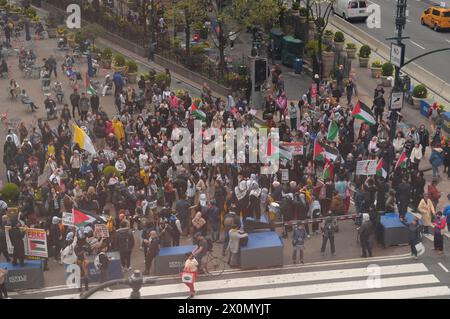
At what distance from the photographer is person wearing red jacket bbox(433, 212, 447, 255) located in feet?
80.5

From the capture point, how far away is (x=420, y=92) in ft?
126

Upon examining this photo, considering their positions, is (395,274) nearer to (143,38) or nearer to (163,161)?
(163,161)

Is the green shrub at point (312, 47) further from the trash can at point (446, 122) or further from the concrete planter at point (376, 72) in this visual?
the trash can at point (446, 122)

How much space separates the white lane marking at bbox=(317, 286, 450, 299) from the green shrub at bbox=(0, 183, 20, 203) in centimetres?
1107

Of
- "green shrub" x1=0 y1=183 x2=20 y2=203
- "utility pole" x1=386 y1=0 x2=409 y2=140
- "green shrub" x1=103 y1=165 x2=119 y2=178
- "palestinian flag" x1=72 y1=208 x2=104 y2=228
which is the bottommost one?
"green shrub" x1=0 y1=183 x2=20 y2=203

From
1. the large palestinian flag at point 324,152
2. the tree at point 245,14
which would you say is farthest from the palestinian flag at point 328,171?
the tree at point 245,14

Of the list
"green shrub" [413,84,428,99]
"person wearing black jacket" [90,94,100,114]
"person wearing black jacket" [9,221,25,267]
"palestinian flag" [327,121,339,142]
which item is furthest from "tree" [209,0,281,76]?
"person wearing black jacket" [9,221,25,267]

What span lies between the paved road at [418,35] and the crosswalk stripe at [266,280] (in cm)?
1975

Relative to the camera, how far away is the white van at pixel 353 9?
52.4m

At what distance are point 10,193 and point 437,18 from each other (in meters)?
32.1

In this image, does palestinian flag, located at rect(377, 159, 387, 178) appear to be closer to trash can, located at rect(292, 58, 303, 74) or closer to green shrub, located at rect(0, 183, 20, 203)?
green shrub, located at rect(0, 183, 20, 203)

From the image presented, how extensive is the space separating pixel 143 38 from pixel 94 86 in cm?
867
